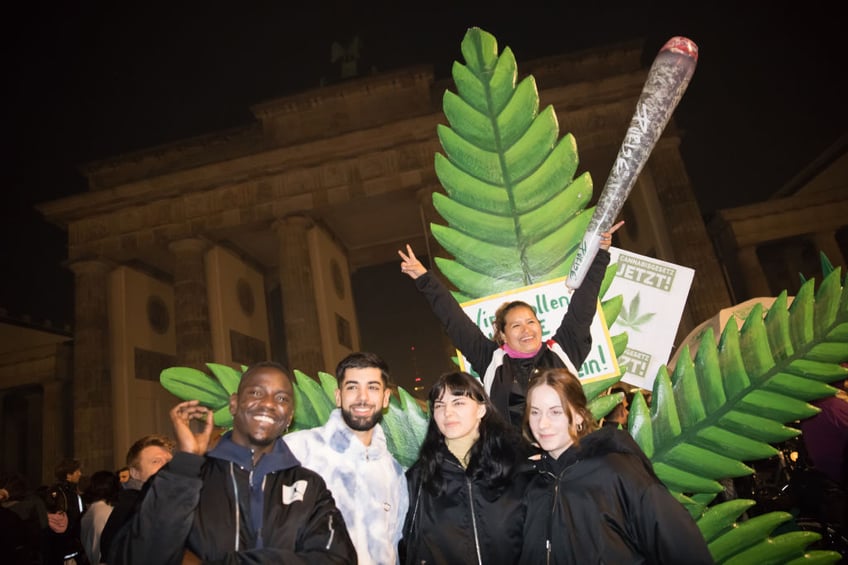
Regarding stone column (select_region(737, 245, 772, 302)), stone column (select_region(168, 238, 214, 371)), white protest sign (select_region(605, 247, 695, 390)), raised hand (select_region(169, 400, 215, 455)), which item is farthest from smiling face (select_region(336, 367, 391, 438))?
stone column (select_region(737, 245, 772, 302))

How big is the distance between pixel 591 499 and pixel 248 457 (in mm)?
1296

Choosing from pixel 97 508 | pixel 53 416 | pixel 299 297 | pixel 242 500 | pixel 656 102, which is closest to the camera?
pixel 656 102

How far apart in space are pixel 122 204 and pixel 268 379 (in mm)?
26533

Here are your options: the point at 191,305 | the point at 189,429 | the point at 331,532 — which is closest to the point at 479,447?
the point at 331,532

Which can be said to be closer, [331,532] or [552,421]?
[331,532]

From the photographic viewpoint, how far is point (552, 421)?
86.4 inches

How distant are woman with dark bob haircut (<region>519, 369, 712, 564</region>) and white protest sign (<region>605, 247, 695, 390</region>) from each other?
0.76 metres

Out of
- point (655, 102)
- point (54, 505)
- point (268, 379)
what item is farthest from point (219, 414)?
point (54, 505)

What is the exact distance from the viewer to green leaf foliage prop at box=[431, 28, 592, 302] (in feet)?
8.36

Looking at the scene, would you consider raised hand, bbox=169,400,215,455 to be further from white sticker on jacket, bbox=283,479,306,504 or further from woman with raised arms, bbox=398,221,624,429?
woman with raised arms, bbox=398,221,624,429

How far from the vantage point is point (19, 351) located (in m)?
27.9

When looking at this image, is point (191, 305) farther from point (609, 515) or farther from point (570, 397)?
point (609, 515)

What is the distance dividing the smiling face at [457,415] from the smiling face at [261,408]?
65 centimetres

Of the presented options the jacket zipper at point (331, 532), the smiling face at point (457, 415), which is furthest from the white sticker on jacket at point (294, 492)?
the smiling face at point (457, 415)
